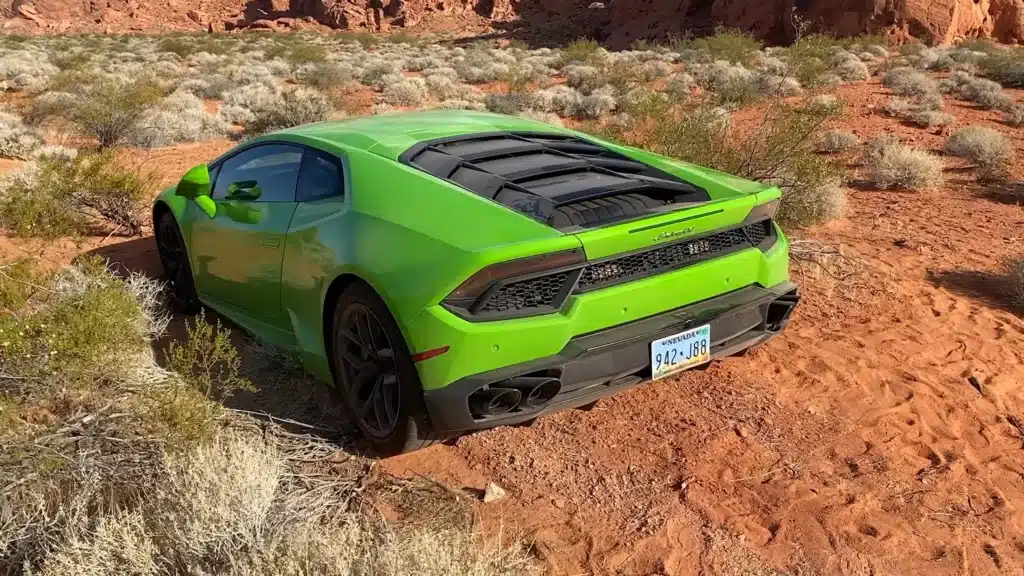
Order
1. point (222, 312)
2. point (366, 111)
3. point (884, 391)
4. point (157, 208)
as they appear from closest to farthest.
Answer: point (884, 391) → point (222, 312) → point (157, 208) → point (366, 111)

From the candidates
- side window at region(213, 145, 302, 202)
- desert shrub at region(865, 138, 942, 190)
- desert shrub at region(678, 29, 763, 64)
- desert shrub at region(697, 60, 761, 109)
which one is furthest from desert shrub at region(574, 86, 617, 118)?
side window at region(213, 145, 302, 202)

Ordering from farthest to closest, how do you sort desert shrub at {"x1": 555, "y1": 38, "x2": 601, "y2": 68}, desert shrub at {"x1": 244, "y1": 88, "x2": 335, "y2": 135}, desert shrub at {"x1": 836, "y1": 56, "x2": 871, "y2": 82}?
desert shrub at {"x1": 555, "y1": 38, "x2": 601, "y2": 68} < desert shrub at {"x1": 836, "y1": 56, "x2": 871, "y2": 82} < desert shrub at {"x1": 244, "y1": 88, "x2": 335, "y2": 135}

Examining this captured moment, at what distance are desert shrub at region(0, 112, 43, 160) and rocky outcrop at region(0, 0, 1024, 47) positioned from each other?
85.4 feet

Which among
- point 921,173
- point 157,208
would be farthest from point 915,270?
point 157,208

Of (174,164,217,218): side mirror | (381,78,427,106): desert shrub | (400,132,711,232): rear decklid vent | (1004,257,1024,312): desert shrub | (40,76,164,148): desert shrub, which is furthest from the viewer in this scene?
(381,78,427,106): desert shrub

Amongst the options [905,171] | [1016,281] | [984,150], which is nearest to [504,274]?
[1016,281]

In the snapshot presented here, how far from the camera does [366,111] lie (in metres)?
15.9

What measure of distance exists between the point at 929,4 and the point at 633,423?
29619 millimetres

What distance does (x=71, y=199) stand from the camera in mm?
6688

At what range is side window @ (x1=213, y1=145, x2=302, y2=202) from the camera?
3.90m

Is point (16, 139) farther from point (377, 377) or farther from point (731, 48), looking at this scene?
point (731, 48)

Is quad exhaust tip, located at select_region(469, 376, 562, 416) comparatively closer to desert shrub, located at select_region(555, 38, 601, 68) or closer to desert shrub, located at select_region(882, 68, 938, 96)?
desert shrub, located at select_region(882, 68, 938, 96)

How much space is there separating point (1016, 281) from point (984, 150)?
5.54 metres

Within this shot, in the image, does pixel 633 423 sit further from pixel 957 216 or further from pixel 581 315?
pixel 957 216
